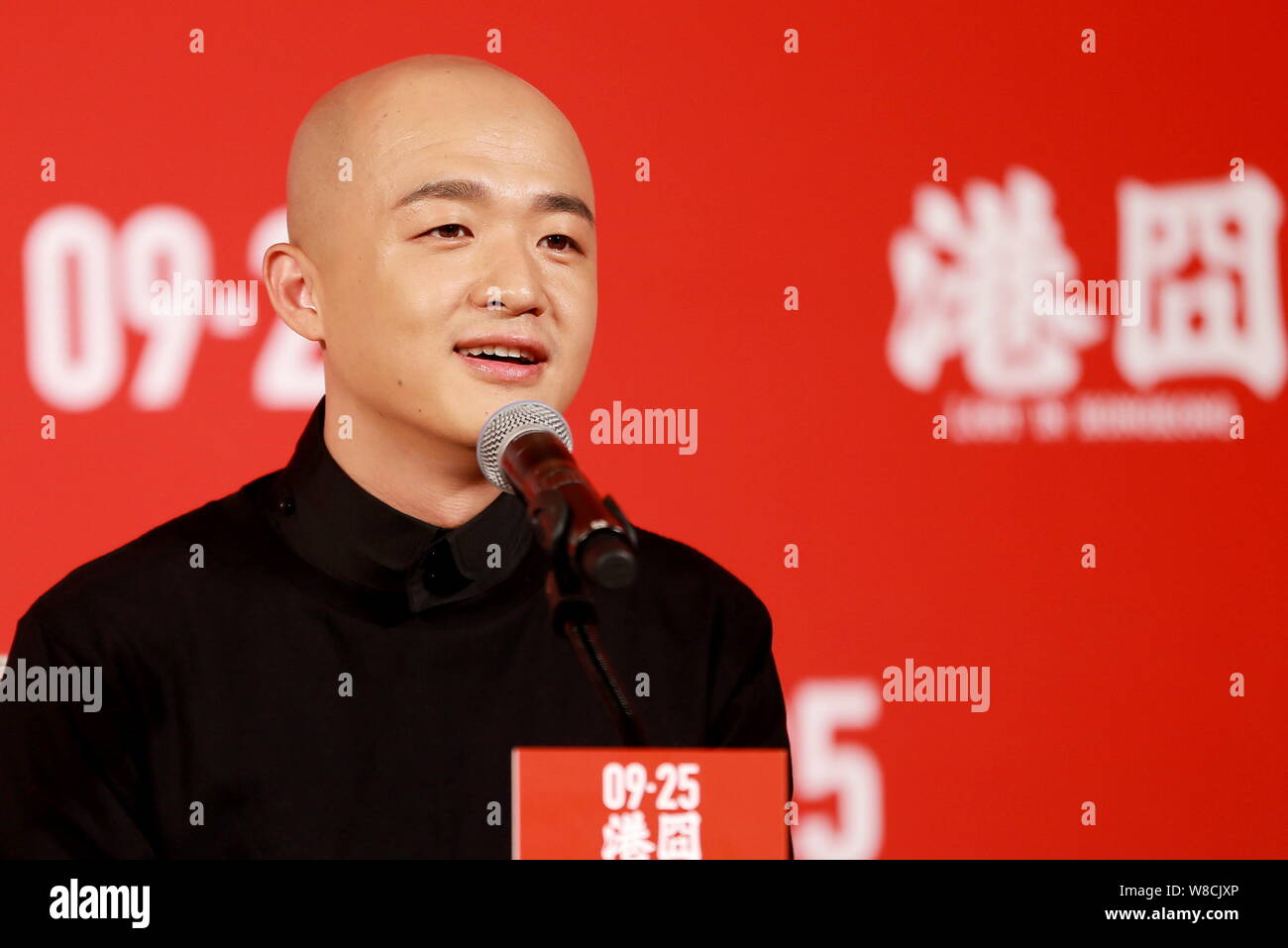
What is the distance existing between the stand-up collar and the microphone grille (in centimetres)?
31

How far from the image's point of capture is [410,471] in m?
1.43

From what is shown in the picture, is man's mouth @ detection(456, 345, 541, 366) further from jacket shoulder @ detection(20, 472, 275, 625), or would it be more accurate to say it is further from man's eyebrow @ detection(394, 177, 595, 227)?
jacket shoulder @ detection(20, 472, 275, 625)

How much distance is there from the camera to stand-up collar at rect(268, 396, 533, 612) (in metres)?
1.43

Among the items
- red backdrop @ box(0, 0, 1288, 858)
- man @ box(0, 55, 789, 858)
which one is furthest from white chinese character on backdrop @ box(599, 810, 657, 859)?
red backdrop @ box(0, 0, 1288, 858)

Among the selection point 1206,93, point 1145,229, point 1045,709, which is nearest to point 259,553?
point 1045,709

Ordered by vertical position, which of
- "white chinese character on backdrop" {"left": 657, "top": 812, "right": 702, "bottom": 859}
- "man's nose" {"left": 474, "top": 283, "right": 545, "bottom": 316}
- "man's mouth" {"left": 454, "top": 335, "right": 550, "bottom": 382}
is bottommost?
"white chinese character on backdrop" {"left": 657, "top": 812, "right": 702, "bottom": 859}

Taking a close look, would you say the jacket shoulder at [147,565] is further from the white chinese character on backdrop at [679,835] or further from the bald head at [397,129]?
the white chinese character on backdrop at [679,835]

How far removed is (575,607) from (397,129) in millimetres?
636

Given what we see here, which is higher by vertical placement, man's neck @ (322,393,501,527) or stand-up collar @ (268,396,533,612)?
man's neck @ (322,393,501,527)

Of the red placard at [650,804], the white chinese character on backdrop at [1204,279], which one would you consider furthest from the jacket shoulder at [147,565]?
the white chinese character on backdrop at [1204,279]

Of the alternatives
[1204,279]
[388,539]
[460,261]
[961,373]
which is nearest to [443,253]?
Answer: [460,261]

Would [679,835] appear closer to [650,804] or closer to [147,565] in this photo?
[650,804]

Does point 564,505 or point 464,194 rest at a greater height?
point 464,194

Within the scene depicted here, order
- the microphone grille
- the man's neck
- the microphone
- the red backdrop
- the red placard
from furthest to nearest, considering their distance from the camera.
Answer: the red backdrop < the man's neck < the microphone grille < the red placard < the microphone
